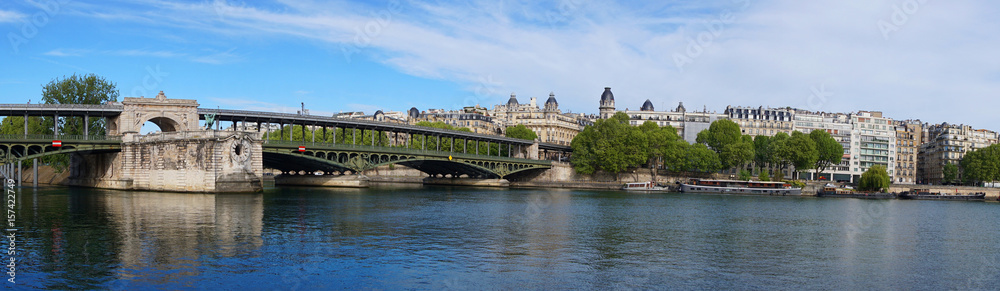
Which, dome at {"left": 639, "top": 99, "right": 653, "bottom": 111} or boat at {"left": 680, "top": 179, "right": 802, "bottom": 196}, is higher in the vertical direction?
dome at {"left": 639, "top": 99, "right": 653, "bottom": 111}

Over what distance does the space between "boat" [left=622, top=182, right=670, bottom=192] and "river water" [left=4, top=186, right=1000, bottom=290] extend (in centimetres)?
5380

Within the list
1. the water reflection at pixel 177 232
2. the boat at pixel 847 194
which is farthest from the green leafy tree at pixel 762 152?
the water reflection at pixel 177 232

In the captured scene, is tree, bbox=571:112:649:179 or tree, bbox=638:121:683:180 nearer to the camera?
tree, bbox=571:112:649:179

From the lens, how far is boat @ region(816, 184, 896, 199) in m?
94.9

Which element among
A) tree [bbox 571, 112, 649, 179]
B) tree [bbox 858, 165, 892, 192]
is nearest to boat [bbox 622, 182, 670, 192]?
tree [bbox 571, 112, 649, 179]

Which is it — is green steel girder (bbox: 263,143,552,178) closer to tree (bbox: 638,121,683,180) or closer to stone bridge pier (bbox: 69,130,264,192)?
stone bridge pier (bbox: 69,130,264,192)

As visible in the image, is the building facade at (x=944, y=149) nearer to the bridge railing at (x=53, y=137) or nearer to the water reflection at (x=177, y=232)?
the bridge railing at (x=53, y=137)

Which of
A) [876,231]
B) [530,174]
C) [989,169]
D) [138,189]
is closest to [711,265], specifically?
[876,231]

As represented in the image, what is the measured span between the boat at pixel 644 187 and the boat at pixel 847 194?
1935cm

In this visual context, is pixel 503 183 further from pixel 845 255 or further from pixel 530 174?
pixel 845 255

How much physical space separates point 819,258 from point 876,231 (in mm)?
14855

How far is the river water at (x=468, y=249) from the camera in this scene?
2472 centimetres

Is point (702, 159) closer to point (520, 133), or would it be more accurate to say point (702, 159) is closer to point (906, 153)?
point (520, 133)

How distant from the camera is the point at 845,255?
33156 millimetres
